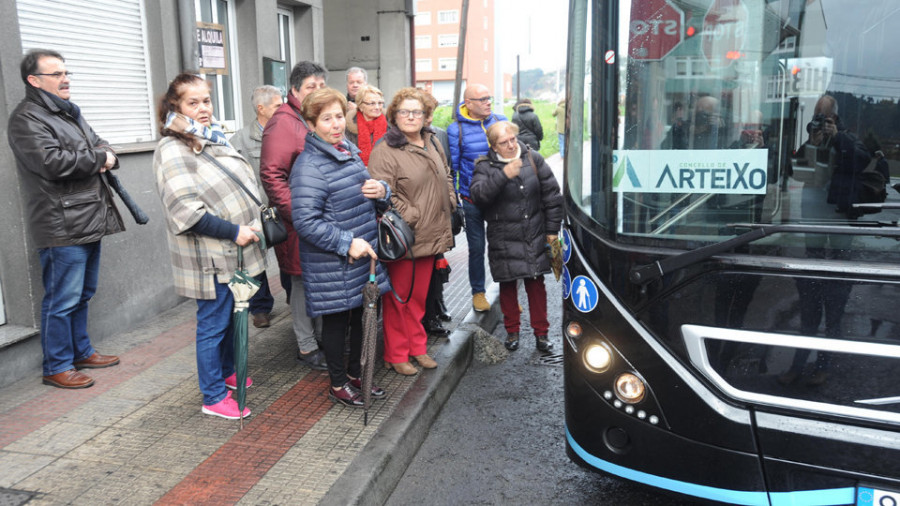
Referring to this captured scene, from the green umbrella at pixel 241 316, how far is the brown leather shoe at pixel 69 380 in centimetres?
121

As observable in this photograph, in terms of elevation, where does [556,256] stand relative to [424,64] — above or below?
below

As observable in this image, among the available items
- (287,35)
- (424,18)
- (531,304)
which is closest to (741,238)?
(531,304)

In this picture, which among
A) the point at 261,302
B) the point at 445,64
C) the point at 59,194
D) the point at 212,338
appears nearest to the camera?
the point at 212,338

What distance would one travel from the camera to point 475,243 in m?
6.48

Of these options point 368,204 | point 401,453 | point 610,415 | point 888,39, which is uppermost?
point 888,39

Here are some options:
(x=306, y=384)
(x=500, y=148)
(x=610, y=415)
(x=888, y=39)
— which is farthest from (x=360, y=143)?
(x=888, y=39)

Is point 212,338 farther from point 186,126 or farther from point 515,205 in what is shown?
point 515,205

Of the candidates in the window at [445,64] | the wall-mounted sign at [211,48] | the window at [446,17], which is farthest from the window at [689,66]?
the window at [446,17]

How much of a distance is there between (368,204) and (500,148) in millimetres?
1394

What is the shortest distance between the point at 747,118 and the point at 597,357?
110 cm

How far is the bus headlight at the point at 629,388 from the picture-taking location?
9.60ft

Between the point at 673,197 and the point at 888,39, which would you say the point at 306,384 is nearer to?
the point at 673,197

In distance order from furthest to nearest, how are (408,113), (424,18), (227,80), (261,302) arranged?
(424,18) < (227,80) < (261,302) < (408,113)

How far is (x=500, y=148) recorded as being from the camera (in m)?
5.23
